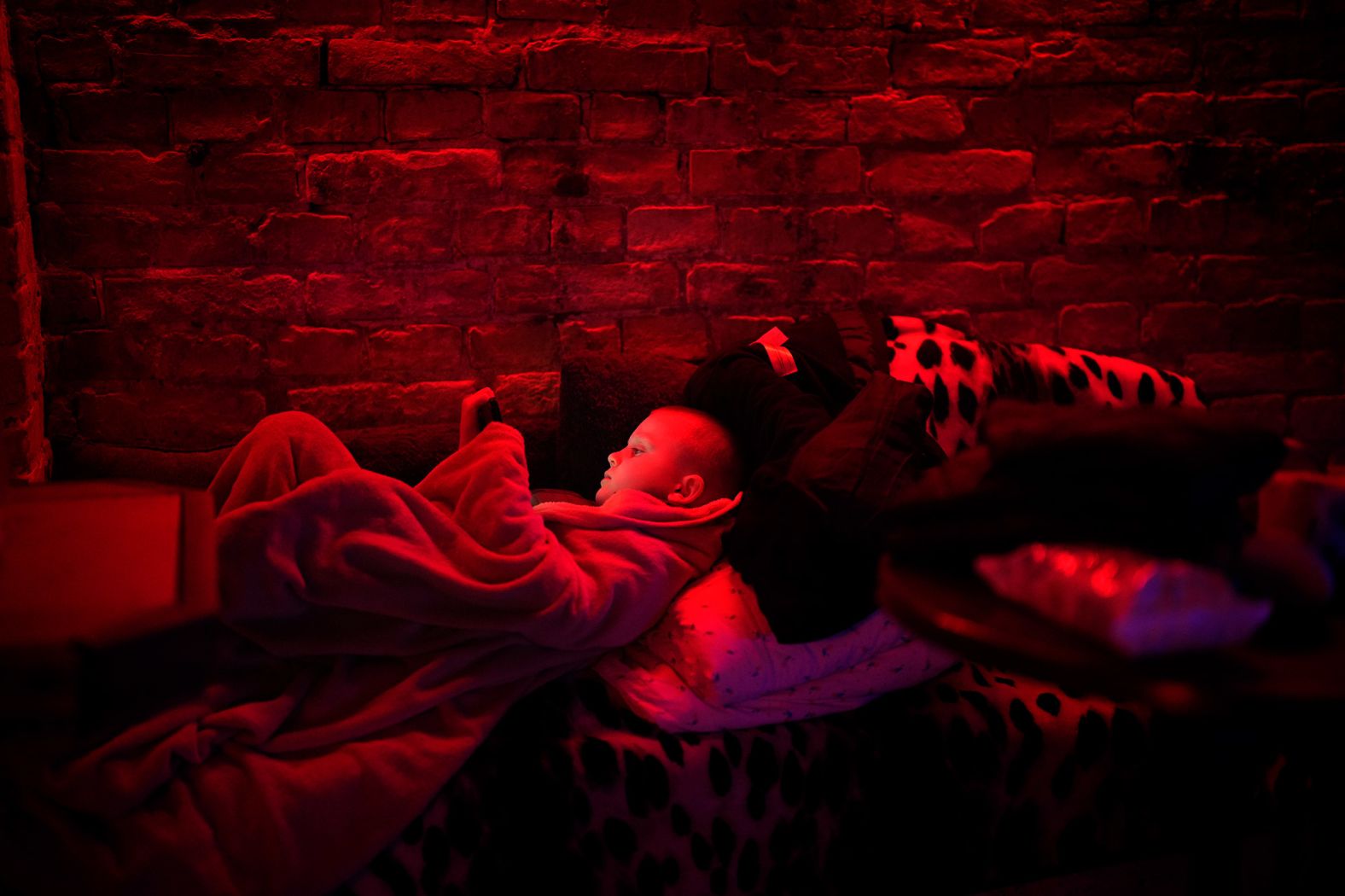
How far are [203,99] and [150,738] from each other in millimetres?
1472

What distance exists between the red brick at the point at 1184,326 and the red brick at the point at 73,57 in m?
2.51

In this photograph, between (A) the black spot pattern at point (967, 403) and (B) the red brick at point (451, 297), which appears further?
(B) the red brick at point (451, 297)

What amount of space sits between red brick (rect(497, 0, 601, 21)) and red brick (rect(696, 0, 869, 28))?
256 millimetres

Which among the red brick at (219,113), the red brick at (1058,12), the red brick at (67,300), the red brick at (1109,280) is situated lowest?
the red brick at (67,300)

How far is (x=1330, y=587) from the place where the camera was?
2.80 feet

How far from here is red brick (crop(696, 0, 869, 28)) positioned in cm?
219

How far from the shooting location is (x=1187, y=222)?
2412mm

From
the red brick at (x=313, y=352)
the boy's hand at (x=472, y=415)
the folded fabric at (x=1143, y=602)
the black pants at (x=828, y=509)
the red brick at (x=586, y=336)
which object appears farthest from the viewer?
the red brick at (x=586, y=336)

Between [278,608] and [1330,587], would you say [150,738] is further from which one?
[1330,587]

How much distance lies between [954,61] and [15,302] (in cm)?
213

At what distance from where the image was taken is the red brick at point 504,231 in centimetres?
219

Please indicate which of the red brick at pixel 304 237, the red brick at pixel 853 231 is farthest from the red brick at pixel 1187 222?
the red brick at pixel 304 237

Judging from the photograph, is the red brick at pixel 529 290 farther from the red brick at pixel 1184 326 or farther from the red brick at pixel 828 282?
the red brick at pixel 1184 326

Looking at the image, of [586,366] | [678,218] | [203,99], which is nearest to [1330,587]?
[586,366]
